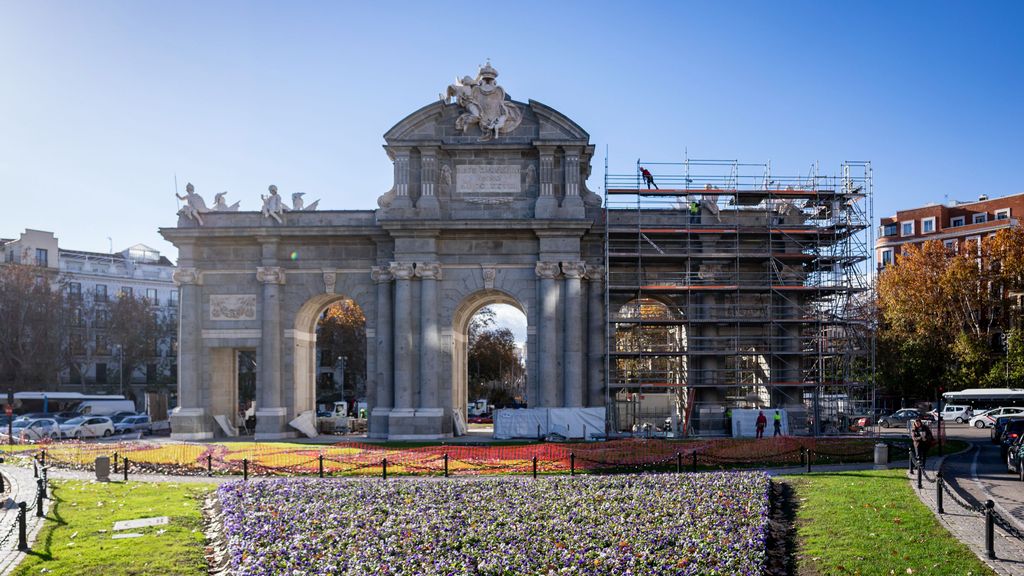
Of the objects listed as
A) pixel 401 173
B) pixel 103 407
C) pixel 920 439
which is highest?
pixel 401 173

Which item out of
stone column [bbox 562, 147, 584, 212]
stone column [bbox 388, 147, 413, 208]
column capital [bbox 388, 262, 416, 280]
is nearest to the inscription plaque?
stone column [bbox 562, 147, 584, 212]

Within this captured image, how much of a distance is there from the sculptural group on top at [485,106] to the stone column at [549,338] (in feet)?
24.0

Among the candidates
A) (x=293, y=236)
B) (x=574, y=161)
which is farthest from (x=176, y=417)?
(x=574, y=161)

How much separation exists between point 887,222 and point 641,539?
84.3m

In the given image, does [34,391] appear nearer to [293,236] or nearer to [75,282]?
[75,282]

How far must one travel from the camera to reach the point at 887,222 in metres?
94.4

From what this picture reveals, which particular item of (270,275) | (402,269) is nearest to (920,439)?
(402,269)

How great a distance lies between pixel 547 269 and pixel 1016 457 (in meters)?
23.4

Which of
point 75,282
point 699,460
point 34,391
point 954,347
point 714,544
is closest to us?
point 714,544

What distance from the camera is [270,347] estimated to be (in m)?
48.6

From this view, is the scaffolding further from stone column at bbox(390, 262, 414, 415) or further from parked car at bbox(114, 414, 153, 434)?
parked car at bbox(114, 414, 153, 434)

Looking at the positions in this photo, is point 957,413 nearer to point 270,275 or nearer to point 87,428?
point 270,275

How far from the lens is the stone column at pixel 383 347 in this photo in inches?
1874

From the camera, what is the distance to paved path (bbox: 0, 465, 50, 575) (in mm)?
18648
